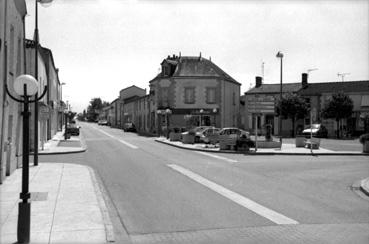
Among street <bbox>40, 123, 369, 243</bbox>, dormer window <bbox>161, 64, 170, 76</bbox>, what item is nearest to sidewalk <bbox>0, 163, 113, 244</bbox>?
street <bbox>40, 123, 369, 243</bbox>

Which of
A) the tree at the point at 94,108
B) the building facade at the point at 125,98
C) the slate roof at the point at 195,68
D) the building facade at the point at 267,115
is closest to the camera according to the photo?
the slate roof at the point at 195,68

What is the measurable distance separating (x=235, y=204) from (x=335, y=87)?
47269 millimetres

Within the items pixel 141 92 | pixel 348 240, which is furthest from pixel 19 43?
pixel 141 92

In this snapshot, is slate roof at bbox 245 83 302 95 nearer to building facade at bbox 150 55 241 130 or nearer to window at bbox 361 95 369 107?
building facade at bbox 150 55 241 130

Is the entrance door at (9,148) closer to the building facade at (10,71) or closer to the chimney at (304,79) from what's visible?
the building facade at (10,71)

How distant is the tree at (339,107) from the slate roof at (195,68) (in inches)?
475

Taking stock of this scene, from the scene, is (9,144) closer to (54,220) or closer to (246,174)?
(54,220)

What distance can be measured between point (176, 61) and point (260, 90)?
44.7 ft

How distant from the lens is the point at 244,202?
1039 centimetres

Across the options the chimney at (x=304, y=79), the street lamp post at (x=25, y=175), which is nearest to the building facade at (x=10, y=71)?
the street lamp post at (x=25, y=175)

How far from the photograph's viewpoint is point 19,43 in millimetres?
15586

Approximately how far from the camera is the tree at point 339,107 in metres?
46.5

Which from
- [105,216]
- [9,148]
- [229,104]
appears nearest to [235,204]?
[105,216]

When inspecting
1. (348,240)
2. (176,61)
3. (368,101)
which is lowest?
(348,240)
